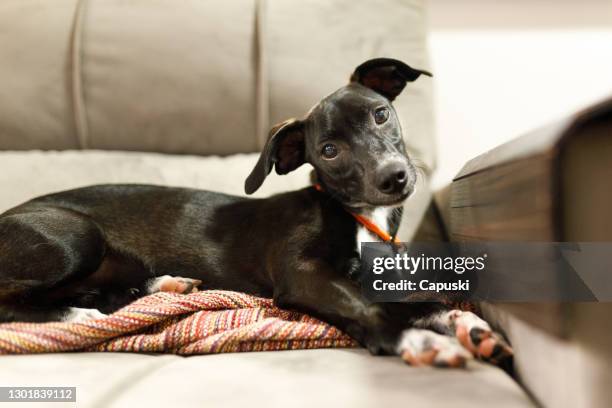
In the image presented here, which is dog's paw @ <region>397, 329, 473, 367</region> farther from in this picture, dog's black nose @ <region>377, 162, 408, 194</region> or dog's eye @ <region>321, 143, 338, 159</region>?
dog's eye @ <region>321, 143, 338, 159</region>

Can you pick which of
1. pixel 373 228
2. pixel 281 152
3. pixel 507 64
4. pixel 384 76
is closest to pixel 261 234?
pixel 281 152

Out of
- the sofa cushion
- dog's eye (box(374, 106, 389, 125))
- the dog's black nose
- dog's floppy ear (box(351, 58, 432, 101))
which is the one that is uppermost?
dog's floppy ear (box(351, 58, 432, 101))

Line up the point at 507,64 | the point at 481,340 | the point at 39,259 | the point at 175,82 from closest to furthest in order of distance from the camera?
the point at 481,340 → the point at 39,259 → the point at 175,82 → the point at 507,64

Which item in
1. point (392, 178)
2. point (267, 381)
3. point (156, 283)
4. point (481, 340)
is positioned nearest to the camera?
point (267, 381)

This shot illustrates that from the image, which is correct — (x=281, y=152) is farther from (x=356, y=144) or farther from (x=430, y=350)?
→ (x=430, y=350)

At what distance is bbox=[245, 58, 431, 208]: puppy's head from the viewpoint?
4.31ft

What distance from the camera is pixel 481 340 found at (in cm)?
93

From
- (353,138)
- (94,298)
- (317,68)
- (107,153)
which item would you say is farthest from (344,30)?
(94,298)

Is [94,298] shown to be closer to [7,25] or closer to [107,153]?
[107,153]

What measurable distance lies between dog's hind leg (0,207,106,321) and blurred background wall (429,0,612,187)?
1.43 m

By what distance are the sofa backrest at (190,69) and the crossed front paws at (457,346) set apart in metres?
1.05

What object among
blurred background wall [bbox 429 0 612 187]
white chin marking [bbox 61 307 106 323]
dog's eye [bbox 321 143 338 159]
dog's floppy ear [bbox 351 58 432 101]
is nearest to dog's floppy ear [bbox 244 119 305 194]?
dog's eye [bbox 321 143 338 159]

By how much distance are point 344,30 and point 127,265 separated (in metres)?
1.20

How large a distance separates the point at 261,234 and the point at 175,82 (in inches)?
31.4
